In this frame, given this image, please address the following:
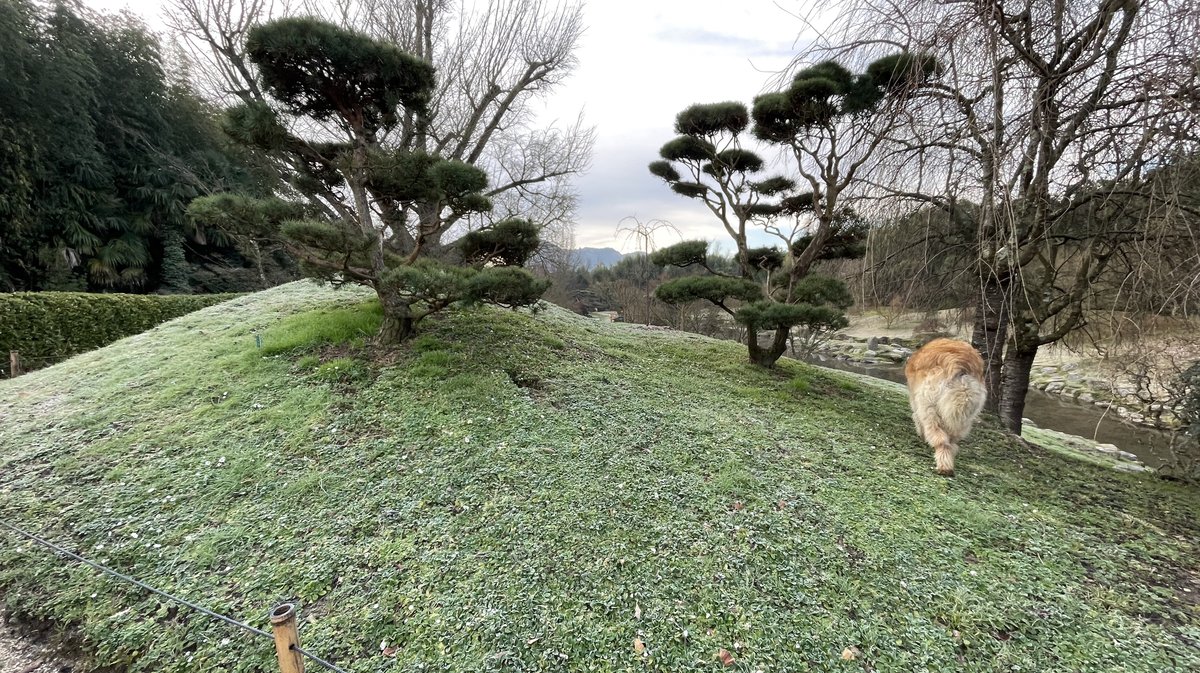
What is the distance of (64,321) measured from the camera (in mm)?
6328

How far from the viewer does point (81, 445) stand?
284cm

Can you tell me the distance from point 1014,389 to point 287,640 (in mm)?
5691

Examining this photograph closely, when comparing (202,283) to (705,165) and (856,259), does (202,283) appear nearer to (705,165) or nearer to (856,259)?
(705,165)

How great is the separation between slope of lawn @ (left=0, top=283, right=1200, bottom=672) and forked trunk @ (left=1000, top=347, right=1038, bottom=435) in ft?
2.07

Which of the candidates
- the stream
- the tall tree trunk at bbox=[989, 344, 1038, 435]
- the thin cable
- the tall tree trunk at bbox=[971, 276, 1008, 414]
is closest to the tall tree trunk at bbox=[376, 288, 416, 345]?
the thin cable

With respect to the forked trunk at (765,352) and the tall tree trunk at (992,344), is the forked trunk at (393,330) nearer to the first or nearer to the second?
the forked trunk at (765,352)

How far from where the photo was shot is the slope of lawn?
1.51m

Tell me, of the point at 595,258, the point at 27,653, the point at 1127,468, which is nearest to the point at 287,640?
the point at 27,653

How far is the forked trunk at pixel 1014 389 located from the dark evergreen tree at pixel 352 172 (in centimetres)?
461

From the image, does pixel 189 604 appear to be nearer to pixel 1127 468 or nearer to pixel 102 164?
pixel 1127 468

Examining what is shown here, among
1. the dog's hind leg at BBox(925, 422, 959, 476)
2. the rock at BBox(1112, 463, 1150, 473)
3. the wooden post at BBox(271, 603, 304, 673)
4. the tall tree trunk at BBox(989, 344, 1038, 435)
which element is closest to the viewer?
the wooden post at BBox(271, 603, 304, 673)

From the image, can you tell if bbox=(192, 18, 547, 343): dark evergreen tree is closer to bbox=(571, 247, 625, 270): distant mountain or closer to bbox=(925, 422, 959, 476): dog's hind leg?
bbox=(925, 422, 959, 476): dog's hind leg

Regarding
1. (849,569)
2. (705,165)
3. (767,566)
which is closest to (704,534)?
(767,566)

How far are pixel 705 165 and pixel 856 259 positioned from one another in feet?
7.38
